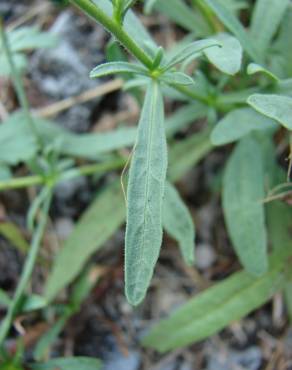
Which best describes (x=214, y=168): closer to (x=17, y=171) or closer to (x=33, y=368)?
(x=17, y=171)

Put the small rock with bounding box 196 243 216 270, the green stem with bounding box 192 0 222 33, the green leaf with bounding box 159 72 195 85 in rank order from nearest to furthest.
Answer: the green leaf with bounding box 159 72 195 85, the green stem with bounding box 192 0 222 33, the small rock with bounding box 196 243 216 270

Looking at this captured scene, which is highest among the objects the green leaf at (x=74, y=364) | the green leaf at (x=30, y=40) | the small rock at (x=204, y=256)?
the green leaf at (x=30, y=40)

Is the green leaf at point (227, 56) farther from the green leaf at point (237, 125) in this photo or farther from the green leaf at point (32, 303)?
the green leaf at point (32, 303)

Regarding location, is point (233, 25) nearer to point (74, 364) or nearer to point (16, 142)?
point (16, 142)

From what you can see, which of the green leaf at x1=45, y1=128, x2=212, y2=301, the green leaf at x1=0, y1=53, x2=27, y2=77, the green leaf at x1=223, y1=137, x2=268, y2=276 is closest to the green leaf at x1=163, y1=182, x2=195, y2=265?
the green leaf at x1=223, y1=137, x2=268, y2=276

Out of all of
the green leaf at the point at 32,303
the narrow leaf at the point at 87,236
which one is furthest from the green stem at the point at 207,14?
the green leaf at the point at 32,303

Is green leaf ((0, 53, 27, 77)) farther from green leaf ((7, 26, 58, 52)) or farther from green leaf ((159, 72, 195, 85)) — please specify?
green leaf ((159, 72, 195, 85))
